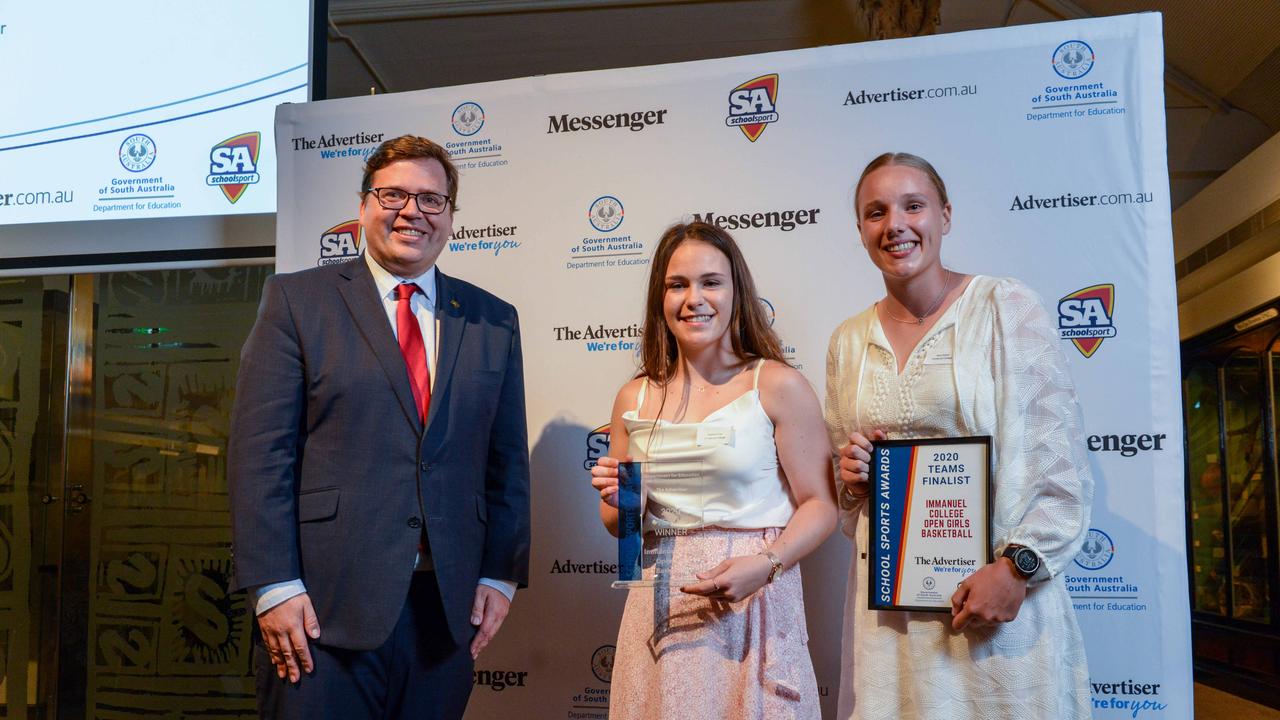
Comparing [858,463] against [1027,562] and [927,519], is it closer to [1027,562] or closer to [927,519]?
[927,519]

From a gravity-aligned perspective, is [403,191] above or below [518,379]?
above

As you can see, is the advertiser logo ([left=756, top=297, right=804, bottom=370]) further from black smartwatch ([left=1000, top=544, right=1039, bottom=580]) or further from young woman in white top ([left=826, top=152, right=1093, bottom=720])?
black smartwatch ([left=1000, top=544, right=1039, bottom=580])

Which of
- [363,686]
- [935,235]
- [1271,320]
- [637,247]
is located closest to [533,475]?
[637,247]

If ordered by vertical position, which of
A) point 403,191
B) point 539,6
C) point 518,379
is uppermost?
point 539,6

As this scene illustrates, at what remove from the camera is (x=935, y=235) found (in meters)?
2.13

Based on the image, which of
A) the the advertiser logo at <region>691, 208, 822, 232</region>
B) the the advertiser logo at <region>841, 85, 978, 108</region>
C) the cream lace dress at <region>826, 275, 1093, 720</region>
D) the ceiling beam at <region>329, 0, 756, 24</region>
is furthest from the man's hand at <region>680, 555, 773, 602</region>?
the ceiling beam at <region>329, 0, 756, 24</region>

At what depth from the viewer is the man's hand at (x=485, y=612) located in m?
2.25

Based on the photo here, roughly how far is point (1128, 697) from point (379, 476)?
7.23 feet

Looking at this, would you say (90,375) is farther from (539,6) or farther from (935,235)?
(935,235)

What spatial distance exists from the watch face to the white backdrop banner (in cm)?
117

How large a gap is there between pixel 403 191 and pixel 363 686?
1125 millimetres

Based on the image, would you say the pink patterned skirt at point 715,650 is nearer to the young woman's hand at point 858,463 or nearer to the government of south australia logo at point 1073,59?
the young woman's hand at point 858,463

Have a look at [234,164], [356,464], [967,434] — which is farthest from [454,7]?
[967,434]

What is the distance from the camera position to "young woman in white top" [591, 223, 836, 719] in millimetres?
1994
